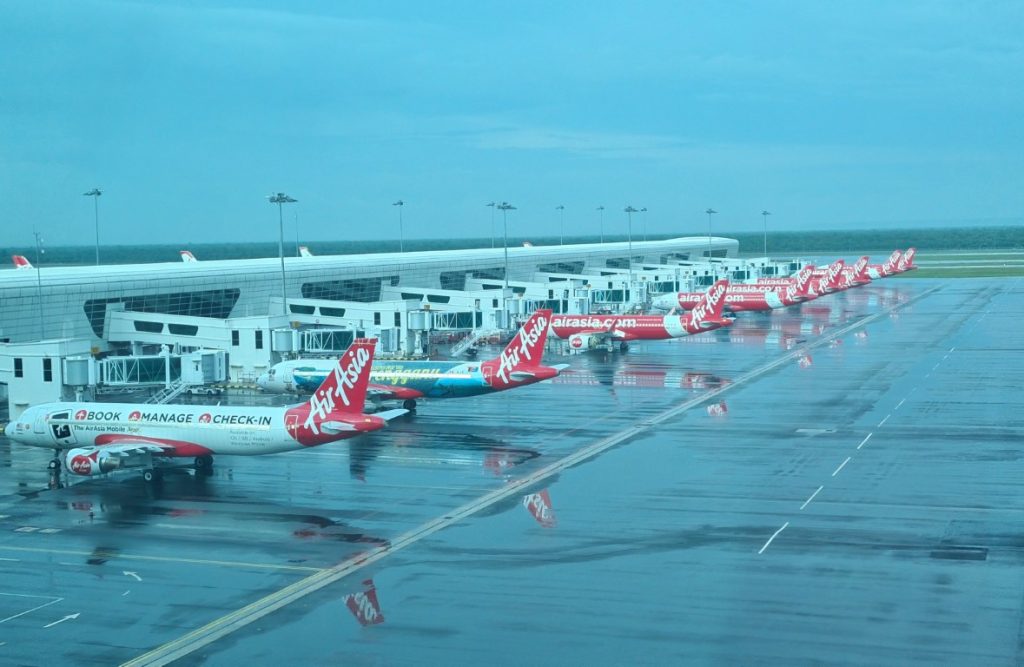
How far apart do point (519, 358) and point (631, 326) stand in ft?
112

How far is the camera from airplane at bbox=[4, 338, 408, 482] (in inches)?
1716

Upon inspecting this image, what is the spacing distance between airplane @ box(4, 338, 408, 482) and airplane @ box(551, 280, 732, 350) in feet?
158

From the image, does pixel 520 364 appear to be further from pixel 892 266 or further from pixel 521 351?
pixel 892 266

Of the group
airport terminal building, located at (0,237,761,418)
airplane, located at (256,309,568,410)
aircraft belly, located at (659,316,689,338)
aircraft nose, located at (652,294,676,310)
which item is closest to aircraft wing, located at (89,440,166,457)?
airport terminal building, located at (0,237,761,418)

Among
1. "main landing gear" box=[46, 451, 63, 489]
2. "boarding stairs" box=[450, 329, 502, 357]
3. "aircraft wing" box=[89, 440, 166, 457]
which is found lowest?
"main landing gear" box=[46, 451, 63, 489]

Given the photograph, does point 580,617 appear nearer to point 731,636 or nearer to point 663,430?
point 731,636

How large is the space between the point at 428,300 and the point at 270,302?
18530 millimetres

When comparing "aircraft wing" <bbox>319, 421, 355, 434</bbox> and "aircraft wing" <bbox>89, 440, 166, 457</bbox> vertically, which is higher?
"aircraft wing" <bbox>319, 421, 355, 434</bbox>

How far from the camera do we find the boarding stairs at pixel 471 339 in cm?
8944

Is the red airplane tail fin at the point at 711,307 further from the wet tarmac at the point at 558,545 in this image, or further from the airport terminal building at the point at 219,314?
the wet tarmac at the point at 558,545

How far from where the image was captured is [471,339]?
91812 millimetres

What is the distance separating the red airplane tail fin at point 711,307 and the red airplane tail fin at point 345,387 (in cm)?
5395

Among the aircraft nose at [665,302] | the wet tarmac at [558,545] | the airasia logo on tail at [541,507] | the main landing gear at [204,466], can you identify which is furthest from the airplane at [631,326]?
the airasia logo on tail at [541,507]

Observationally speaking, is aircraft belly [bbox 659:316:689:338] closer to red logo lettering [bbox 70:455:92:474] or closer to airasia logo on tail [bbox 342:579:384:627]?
red logo lettering [bbox 70:455:92:474]
